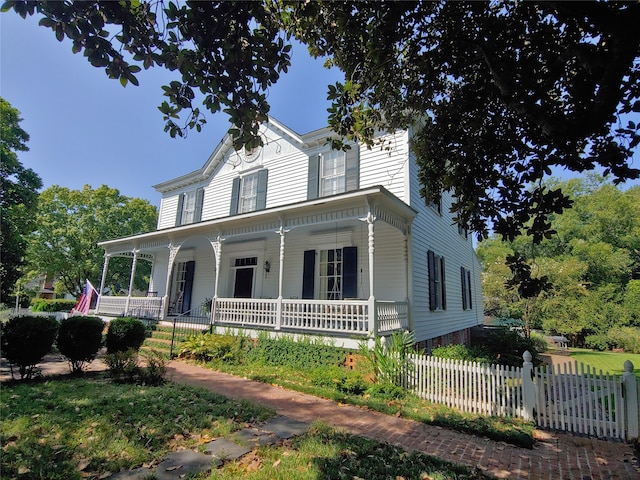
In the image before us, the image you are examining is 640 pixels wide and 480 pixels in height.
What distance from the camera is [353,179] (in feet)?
36.5

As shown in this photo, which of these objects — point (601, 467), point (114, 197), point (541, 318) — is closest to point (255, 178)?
point (601, 467)

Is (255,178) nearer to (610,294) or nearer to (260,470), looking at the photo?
(260,470)

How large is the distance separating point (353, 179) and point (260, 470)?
359 inches

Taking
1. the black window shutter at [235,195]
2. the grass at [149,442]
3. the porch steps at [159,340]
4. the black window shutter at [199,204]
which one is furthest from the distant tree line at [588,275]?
the porch steps at [159,340]

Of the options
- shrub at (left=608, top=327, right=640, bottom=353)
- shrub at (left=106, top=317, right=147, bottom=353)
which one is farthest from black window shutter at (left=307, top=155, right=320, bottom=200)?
shrub at (left=608, top=327, right=640, bottom=353)

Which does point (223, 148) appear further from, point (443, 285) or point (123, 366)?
point (443, 285)

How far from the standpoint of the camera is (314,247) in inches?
463

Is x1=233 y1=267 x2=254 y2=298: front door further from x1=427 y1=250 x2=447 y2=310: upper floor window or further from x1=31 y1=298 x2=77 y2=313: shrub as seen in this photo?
x1=31 y1=298 x2=77 y2=313: shrub

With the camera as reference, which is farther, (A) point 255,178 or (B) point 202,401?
(A) point 255,178

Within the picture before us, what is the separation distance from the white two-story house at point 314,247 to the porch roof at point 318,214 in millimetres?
37

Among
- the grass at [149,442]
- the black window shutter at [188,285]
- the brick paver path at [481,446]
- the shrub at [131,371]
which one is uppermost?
the black window shutter at [188,285]

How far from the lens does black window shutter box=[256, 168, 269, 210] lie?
13.5 metres

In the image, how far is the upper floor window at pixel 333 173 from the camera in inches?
442

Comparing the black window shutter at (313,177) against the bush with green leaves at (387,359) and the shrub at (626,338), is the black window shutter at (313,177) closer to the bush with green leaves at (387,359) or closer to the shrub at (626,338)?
the bush with green leaves at (387,359)
